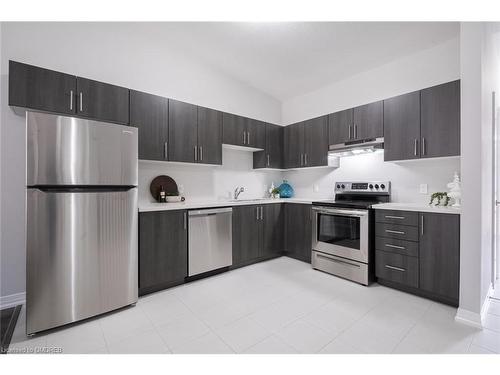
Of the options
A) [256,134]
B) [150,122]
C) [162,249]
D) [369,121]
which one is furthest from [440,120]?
[162,249]

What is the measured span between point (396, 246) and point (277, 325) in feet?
5.08

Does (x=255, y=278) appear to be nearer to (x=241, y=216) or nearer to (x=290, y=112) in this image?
(x=241, y=216)

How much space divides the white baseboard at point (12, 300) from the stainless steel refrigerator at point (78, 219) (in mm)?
722

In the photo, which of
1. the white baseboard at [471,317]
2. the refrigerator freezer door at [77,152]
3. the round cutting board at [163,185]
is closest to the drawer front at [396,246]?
the white baseboard at [471,317]

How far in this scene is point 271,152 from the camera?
3.90 metres

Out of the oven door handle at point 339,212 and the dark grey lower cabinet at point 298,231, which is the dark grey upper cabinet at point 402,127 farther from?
the dark grey lower cabinet at point 298,231

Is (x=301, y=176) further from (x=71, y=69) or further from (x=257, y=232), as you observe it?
(x=71, y=69)

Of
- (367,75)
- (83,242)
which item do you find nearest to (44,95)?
(83,242)

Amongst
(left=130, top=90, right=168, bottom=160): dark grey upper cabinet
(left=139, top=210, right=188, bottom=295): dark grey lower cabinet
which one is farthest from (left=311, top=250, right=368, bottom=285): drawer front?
(left=130, top=90, right=168, bottom=160): dark grey upper cabinet

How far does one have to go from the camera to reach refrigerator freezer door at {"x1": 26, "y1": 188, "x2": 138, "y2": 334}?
1.71m

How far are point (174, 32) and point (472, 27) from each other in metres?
2.78

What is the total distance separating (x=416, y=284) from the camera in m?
2.32

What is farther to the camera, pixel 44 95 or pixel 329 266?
pixel 329 266
